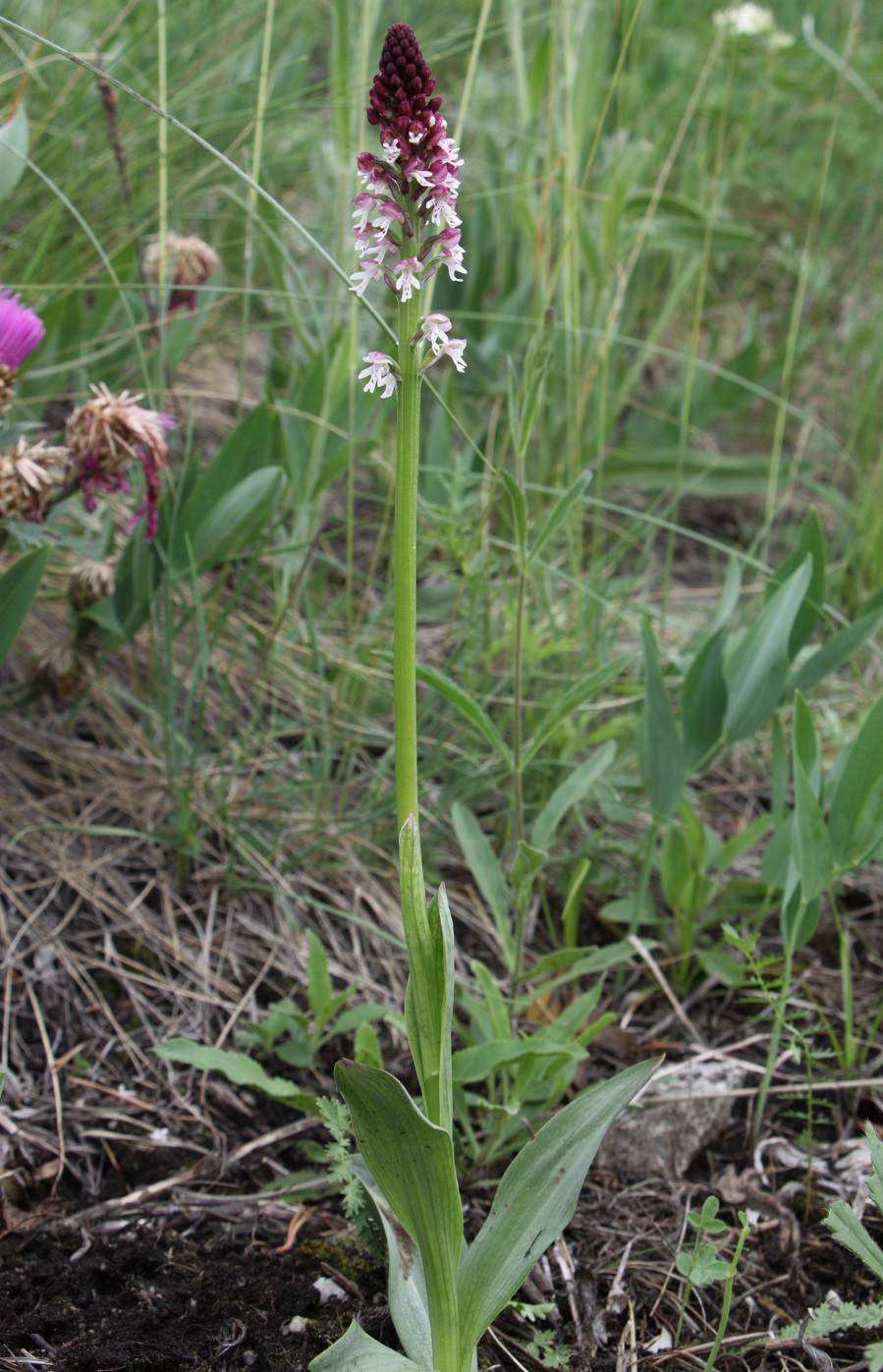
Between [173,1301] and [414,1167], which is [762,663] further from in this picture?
[173,1301]

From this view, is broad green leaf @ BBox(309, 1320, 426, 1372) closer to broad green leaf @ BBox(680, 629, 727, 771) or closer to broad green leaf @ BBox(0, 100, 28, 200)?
broad green leaf @ BBox(680, 629, 727, 771)

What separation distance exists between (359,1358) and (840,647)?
124cm

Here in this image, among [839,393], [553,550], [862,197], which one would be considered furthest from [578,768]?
[862,197]

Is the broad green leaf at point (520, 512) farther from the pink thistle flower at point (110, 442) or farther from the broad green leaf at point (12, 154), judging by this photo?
the broad green leaf at point (12, 154)

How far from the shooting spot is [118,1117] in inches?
58.3

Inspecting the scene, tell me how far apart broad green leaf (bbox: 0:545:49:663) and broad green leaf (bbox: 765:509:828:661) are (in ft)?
3.73

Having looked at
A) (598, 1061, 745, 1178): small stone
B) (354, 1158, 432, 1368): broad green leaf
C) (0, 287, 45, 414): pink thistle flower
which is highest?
(0, 287, 45, 414): pink thistle flower

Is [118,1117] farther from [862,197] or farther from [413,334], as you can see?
[862,197]

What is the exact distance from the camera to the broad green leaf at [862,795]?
1411mm

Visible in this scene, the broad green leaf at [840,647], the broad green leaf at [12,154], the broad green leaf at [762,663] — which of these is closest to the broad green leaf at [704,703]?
the broad green leaf at [762,663]

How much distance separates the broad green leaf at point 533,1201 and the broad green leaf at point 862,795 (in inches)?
20.8

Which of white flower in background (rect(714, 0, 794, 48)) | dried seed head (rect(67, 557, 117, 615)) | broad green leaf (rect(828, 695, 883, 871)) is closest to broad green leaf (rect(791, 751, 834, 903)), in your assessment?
broad green leaf (rect(828, 695, 883, 871))

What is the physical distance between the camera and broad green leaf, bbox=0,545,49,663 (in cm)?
144

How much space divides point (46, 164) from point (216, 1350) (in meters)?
2.29
